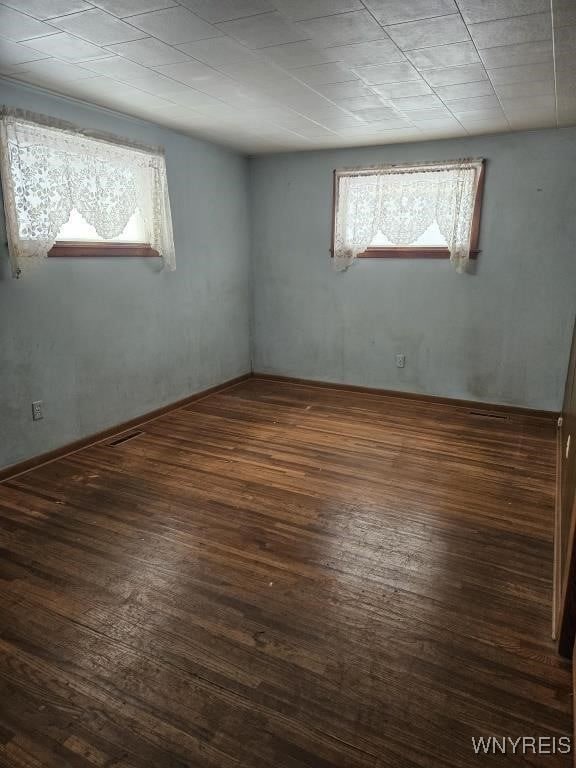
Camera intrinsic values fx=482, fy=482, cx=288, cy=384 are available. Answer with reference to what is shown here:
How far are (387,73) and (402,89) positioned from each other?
31 cm

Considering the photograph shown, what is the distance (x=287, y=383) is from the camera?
5551mm

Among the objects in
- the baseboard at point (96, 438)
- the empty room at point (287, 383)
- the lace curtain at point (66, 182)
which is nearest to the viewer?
the empty room at point (287, 383)

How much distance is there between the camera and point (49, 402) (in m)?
3.34

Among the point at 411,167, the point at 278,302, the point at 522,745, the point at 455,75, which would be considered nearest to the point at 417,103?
the point at 455,75

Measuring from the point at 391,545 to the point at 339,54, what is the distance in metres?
2.47

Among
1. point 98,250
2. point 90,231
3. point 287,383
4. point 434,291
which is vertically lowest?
point 287,383

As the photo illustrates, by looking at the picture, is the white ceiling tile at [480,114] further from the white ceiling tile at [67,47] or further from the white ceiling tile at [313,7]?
the white ceiling tile at [67,47]

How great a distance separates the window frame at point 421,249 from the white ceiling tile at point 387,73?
1798mm

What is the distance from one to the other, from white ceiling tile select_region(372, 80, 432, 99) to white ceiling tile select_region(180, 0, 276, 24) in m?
1.13

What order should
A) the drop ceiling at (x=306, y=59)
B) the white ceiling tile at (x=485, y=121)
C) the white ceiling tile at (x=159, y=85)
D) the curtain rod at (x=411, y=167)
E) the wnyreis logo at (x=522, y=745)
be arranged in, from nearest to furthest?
1. the wnyreis logo at (x=522, y=745)
2. the drop ceiling at (x=306, y=59)
3. the white ceiling tile at (x=159, y=85)
4. the white ceiling tile at (x=485, y=121)
5. the curtain rod at (x=411, y=167)

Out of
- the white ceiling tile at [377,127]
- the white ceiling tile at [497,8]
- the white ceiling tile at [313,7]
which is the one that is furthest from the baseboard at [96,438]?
the white ceiling tile at [497,8]

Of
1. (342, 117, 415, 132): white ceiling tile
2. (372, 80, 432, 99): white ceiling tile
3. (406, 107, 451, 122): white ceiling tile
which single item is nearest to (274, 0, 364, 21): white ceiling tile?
(372, 80, 432, 99): white ceiling tile

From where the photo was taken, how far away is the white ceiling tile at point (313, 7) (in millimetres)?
1903

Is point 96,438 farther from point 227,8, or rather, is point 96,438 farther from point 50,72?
point 227,8
